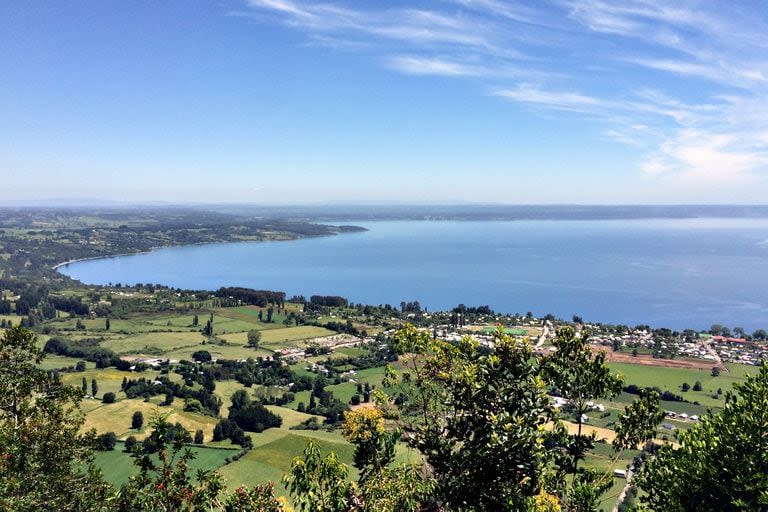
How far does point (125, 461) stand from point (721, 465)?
38242mm

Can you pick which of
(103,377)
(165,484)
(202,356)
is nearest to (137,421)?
(103,377)

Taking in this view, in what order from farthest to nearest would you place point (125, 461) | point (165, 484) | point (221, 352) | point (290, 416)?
point (221, 352) < point (290, 416) < point (125, 461) < point (165, 484)

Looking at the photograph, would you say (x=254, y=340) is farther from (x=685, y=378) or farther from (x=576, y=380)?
(x=576, y=380)

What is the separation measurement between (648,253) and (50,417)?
214 m

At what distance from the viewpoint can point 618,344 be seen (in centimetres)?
7075

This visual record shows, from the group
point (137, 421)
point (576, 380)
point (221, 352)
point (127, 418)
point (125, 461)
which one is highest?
point (576, 380)

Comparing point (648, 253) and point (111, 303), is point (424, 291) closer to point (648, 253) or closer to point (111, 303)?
point (111, 303)

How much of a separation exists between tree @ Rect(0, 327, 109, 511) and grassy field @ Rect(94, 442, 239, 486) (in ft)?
76.7

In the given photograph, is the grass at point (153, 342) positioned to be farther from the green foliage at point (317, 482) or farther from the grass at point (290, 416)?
the green foliage at point (317, 482)

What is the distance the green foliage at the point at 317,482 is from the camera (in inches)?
317

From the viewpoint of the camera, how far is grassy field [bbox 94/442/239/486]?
110 ft

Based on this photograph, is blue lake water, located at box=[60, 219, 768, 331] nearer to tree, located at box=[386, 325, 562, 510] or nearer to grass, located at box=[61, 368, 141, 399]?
grass, located at box=[61, 368, 141, 399]

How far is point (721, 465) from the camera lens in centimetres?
963

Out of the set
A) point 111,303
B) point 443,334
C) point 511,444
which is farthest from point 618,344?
point 111,303
